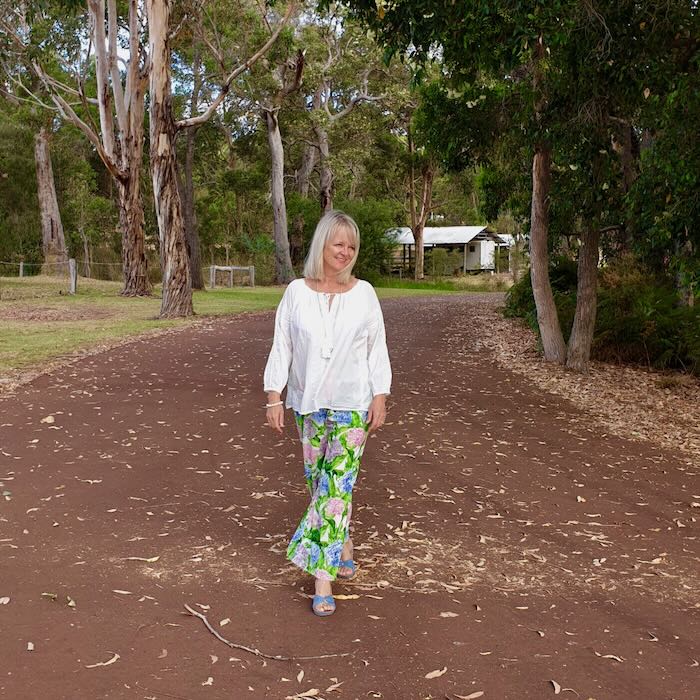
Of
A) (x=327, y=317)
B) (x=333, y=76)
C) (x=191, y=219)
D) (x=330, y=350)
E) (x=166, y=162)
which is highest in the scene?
(x=333, y=76)

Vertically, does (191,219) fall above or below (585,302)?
above

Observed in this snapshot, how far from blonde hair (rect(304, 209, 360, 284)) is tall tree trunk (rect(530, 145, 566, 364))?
8.69 metres

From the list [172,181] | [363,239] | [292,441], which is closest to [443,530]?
[292,441]

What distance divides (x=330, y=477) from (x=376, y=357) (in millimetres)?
616

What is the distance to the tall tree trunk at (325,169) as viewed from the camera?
37781mm

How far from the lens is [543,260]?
508 inches

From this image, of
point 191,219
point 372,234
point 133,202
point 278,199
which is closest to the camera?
point 133,202

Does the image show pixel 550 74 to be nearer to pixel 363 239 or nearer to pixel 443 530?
pixel 443 530

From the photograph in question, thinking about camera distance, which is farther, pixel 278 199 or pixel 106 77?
pixel 278 199

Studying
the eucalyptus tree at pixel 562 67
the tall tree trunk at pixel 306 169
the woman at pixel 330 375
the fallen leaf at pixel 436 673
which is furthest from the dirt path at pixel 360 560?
the tall tree trunk at pixel 306 169

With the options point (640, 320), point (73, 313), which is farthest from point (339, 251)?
point (73, 313)

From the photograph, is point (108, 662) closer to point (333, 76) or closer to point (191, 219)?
point (191, 219)

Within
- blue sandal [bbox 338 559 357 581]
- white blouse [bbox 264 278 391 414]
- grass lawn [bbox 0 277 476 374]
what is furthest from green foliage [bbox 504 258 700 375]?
white blouse [bbox 264 278 391 414]

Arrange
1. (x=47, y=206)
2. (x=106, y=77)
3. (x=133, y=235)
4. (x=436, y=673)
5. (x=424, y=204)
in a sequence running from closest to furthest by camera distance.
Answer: (x=436, y=673) < (x=106, y=77) < (x=133, y=235) < (x=47, y=206) < (x=424, y=204)
